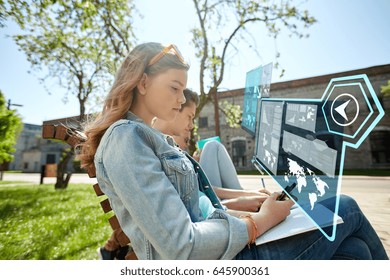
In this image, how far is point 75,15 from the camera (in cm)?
371

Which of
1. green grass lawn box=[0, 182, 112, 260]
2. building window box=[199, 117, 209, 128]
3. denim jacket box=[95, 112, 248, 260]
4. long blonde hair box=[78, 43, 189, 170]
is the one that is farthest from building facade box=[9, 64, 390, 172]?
green grass lawn box=[0, 182, 112, 260]

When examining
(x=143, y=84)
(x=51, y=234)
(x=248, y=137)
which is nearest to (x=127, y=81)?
(x=143, y=84)

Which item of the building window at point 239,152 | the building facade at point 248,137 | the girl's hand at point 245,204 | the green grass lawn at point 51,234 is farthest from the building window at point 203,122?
the girl's hand at point 245,204

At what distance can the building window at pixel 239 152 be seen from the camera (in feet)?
42.2

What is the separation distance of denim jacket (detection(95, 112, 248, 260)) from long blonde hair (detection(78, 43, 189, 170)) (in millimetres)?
143

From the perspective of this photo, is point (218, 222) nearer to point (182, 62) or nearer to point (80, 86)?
point (182, 62)

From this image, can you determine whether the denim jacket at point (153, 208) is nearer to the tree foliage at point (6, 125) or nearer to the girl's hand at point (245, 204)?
the girl's hand at point (245, 204)

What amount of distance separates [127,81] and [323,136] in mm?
660

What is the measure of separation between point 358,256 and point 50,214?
315cm

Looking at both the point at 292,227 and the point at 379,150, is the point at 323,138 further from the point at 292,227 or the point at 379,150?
the point at 379,150

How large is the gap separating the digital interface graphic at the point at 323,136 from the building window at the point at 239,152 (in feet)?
39.7

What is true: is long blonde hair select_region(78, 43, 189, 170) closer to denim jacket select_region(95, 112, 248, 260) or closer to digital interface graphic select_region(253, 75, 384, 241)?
denim jacket select_region(95, 112, 248, 260)

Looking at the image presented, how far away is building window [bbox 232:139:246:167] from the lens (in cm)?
1287
